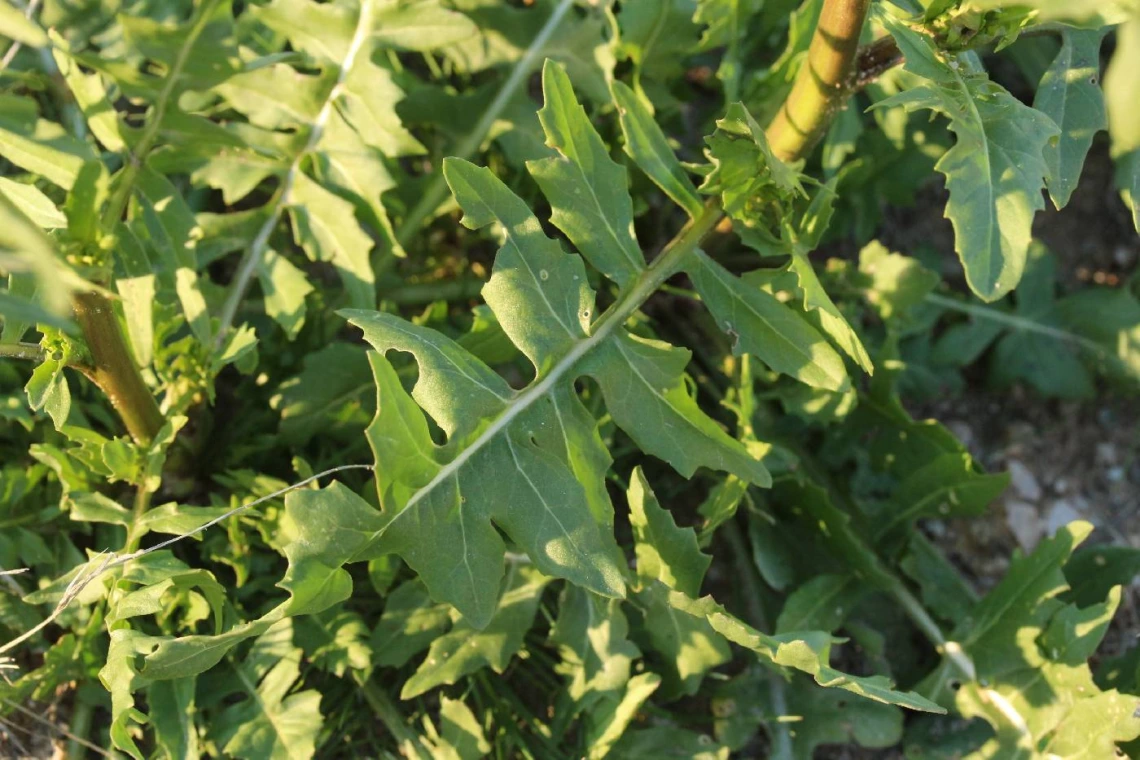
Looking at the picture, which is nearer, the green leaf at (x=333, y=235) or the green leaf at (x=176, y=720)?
the green leaf at (x=176, y=720)

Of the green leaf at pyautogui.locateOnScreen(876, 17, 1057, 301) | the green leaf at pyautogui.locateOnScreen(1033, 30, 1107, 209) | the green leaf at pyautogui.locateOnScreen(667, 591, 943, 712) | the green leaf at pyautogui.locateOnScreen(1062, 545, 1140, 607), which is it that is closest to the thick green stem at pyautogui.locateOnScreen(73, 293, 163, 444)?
the green leaf at pyautogui.locateOnScreen(667, 591, 943, 712)

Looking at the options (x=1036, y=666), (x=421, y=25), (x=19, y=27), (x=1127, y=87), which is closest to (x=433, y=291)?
(x=421, y=25)

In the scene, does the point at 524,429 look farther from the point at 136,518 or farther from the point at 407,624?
the point at 136,518

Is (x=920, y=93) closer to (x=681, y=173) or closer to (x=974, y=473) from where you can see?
(x=681, y=173)

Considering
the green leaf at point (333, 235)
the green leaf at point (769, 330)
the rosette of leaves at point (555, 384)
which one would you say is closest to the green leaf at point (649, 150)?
the rosette of leaves at point (555, 384)

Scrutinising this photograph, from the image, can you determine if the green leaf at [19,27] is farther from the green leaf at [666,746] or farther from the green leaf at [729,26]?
the green leaf at [666,746]

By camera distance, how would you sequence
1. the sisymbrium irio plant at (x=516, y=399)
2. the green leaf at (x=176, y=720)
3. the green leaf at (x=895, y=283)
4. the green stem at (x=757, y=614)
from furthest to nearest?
the green leaf at (x=895, y=283)
the green stem at (x=757, y=614)
the green leaf at (x=176, y=720)
the sisymbrium irio plant at (x=516, y=399)
